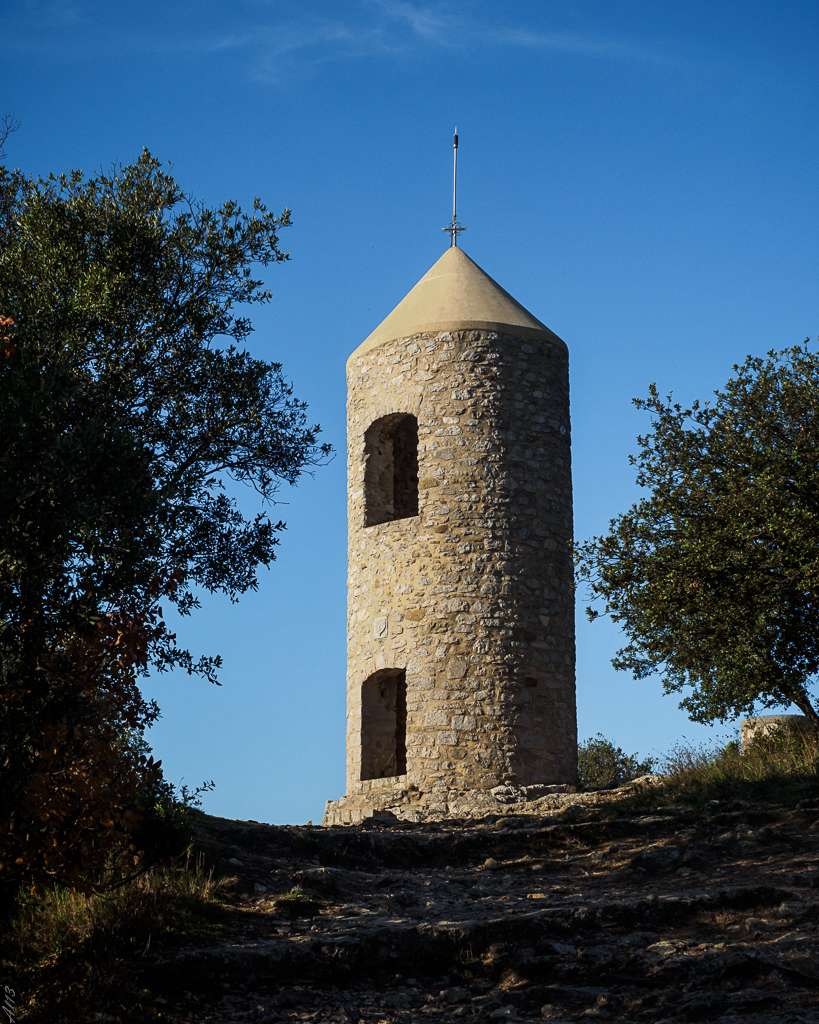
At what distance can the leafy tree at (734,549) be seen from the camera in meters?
14.5

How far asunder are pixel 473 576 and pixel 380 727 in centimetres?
243

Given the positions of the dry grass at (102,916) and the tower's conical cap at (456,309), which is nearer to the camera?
the dry grass at (102,916)

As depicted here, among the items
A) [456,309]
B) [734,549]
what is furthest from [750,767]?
[456,309]

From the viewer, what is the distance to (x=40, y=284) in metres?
11.5

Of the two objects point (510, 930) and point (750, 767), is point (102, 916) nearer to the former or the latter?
point (510, 930)

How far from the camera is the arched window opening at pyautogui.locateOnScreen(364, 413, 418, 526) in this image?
58.9 ft

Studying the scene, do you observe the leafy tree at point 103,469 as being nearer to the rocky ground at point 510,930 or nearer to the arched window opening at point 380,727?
the rocky ground at point 510,930

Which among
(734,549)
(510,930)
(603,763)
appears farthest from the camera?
(603,763)

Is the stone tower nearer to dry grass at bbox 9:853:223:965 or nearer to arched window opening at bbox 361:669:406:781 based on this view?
arched window opening at bbox 361:669:406:781

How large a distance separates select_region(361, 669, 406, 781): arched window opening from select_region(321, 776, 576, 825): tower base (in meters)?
0.42

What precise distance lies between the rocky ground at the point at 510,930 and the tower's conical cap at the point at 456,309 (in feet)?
24.1

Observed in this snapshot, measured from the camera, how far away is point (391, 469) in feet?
59.9

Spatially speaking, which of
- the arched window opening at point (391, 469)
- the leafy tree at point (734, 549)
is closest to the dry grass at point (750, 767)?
the leafy tree at point (734, 549)

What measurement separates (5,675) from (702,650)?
8846 millimetres
